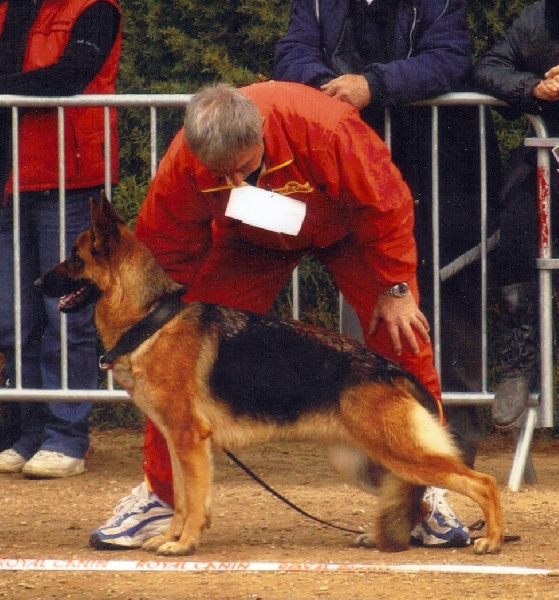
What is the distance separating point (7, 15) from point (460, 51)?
1910 millimetres

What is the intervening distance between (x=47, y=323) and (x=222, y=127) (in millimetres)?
2216

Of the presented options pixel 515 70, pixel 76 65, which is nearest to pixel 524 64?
pixel 515 70

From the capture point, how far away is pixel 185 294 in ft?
16.7

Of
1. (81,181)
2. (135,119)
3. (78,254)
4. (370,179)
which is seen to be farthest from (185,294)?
(135,119)

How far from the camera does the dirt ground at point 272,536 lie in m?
4.30

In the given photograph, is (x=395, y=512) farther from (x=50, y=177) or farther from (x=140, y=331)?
(x=50, y=177)

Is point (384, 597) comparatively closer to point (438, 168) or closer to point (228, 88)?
point (228, 88)

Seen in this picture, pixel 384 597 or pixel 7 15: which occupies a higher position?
pixel 7 15

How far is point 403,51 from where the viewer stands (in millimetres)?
5613

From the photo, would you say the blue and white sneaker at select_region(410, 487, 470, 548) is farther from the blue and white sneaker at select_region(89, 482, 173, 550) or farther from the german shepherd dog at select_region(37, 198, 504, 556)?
the blue and white sneaker at select_region(89, 482, 173, 550)

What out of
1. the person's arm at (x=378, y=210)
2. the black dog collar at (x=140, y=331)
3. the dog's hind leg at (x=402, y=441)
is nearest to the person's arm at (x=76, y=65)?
the black dog collar at (x=140, y=331)

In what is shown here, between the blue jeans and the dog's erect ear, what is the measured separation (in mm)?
1332

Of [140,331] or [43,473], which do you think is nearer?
[140,331]

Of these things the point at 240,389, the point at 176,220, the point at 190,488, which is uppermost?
the point at 176,220
